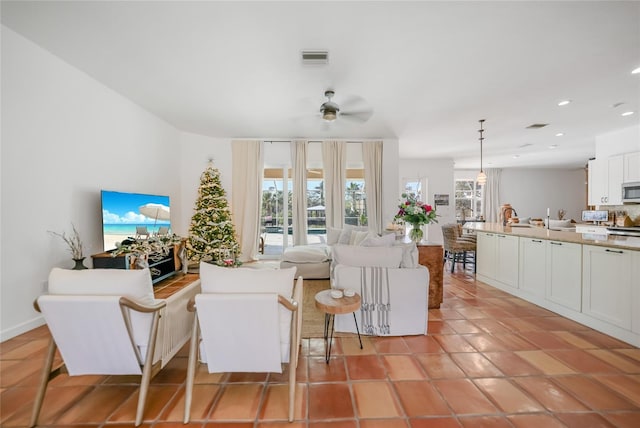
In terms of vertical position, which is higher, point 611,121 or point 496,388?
point 611,121

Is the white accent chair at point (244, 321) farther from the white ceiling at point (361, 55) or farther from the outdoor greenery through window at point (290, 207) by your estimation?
the outdoor greenery through window at point (290, 207)

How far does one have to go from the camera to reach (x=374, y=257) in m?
2.62

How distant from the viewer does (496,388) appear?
1.85 metres

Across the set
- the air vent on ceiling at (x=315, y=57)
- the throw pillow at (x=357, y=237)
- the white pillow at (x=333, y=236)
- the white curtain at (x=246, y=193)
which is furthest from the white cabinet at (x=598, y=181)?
the white curtain at (x=246, y=193)

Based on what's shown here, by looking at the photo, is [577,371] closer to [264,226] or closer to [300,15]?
[300,15]

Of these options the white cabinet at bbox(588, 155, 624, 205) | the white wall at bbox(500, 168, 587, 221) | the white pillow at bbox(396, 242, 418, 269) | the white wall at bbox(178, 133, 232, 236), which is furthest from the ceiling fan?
the white wall at bbox(500, 168, 587, 221)

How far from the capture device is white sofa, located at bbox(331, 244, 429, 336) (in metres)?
2.54

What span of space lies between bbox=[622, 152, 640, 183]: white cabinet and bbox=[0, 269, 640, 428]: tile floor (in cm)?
437

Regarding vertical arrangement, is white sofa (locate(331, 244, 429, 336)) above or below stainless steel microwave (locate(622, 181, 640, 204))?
below

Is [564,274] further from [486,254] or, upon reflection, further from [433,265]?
[433,265]

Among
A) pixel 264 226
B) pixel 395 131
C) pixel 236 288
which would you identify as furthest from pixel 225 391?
pixel 395 131

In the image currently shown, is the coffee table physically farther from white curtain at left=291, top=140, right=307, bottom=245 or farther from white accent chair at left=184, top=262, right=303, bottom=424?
white curtain at left=291, top=140, right=307, bottom=245

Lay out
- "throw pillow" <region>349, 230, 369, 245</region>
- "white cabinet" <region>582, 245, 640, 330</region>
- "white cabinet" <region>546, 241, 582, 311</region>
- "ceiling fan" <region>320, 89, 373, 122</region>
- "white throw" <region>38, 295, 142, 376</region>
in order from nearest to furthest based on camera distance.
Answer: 1. "white throw" <region>38, 295, 142, 376</region>
2. "white cabinet" <region>582, 245, 640, 330</region>
3. "white cabinet" <region>546, 241, 582, 311</region>
4. "ceiling fan" <region>320, 89, 373, 122</region>
5. "throw pillow" <region>349, 230, 369, 245</region>

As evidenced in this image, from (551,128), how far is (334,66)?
16.4 feet
